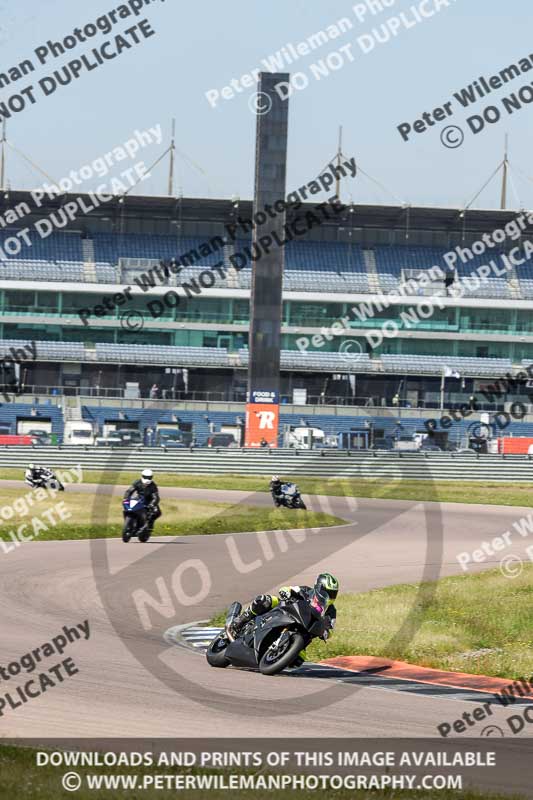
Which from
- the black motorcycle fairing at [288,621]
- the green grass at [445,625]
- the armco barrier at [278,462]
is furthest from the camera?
the armco barrier at [278,462]

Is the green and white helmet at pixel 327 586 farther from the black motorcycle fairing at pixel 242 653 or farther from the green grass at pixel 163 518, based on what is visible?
the green grass at pixel 163 518

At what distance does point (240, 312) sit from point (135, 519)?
52148 mm

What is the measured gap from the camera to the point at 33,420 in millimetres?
69062

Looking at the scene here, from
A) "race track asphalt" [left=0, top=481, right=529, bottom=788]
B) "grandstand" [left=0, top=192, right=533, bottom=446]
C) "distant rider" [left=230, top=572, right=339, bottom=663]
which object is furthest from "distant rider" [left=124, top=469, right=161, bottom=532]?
"grandstand" [left=0, top=192, right=533, bottom=446]

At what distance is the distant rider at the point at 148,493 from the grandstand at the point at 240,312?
47.7 meters

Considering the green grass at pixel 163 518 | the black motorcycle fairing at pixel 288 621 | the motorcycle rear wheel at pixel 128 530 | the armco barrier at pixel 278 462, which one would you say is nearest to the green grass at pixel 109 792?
the black motorcycle fairing at pixel 288 621

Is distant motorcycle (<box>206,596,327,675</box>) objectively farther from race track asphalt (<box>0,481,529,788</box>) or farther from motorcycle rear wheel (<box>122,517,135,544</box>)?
motorcycle rear wheel (<box>122,517,135,544</box>)

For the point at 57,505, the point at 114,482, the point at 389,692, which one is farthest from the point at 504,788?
the point at 114,482

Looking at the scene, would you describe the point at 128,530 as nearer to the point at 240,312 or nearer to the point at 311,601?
the point at 311,601

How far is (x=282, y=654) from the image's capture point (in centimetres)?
1288

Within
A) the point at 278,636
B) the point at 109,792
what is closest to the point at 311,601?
the point at 278,636

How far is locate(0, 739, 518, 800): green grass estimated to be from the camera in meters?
7.85

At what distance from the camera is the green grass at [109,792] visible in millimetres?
7848

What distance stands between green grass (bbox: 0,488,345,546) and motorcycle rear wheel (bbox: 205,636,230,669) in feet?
44.1
